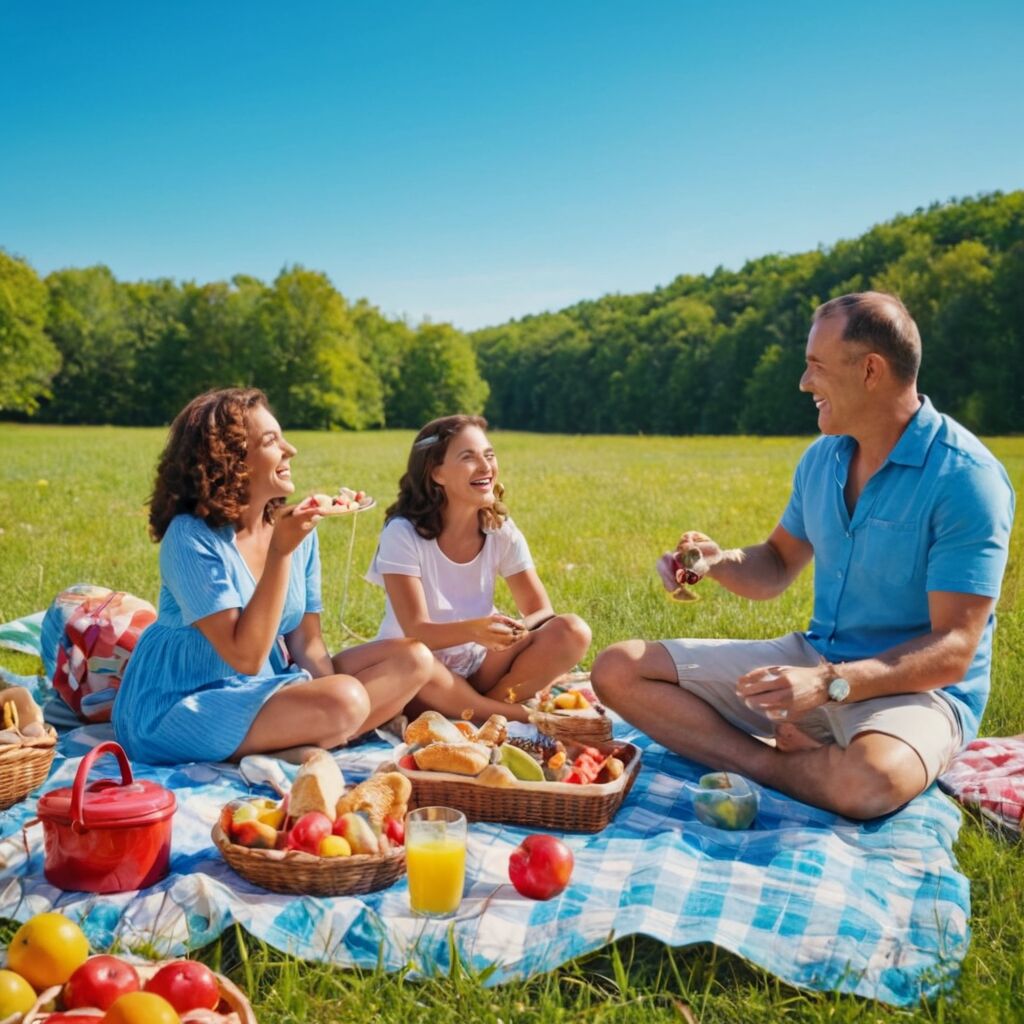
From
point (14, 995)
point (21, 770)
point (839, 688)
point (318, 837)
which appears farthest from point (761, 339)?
point (14, 995)

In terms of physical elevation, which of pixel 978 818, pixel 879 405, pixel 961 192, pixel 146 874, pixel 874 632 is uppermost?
pixel 961 192

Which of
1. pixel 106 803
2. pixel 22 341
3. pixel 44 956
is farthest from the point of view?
pixel 22 341

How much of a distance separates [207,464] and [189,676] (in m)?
0.77

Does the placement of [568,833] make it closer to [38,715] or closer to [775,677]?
[775,677]

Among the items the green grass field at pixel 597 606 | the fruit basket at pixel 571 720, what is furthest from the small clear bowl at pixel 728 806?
the green grass field at pixel 597 606

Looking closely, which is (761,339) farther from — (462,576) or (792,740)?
(792,740)

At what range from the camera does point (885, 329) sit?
3609 millimetres

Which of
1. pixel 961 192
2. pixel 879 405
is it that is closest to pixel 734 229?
pixel 961 192

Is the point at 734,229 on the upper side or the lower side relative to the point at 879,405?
upper

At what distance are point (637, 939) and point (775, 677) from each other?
915 millimetres

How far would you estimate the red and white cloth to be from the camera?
3416mm

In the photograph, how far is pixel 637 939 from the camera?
2.74 m

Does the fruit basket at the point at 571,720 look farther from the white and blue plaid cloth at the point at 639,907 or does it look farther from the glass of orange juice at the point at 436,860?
the glass of orange juice at the point at 436,860

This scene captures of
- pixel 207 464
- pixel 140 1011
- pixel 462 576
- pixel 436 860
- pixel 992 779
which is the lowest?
pixel 992 779
